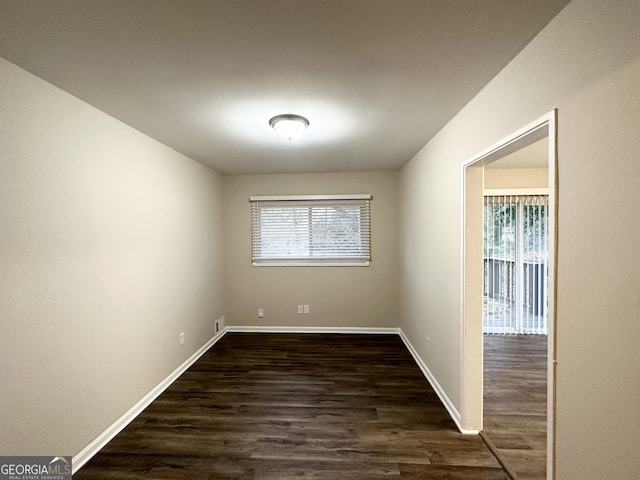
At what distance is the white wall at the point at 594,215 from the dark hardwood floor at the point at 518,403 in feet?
2.99

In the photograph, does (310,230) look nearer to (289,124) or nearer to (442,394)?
(289,124)

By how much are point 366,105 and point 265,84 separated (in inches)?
28.1

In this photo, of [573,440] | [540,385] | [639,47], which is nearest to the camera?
[639,47]

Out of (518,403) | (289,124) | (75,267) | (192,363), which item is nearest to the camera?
(75,267)

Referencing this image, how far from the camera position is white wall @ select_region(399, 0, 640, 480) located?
0.89m

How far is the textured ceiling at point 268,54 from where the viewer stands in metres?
1.12

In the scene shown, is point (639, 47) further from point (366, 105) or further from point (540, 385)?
point (540, 385)

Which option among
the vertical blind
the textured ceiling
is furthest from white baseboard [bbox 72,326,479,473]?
the textured ceiling

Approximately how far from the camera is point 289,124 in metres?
2.14

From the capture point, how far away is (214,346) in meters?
3.85

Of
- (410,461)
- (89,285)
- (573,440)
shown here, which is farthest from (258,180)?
(573,440)

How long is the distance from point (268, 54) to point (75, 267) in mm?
1781

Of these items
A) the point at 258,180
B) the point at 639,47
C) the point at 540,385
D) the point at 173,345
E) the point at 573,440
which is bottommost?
the point at 540,385

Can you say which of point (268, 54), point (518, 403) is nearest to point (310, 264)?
point (518, 403)
